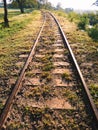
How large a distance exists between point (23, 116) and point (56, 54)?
4.67 metres

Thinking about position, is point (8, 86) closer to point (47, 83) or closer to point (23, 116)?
point (47, 83)

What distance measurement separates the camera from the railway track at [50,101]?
174 inches

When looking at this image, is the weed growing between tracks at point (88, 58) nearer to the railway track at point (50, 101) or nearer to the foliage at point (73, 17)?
the railway track at point (50, 101)

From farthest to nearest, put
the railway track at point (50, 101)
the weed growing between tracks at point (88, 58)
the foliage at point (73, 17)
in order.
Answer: the foliage at point (73, 17) → the weed growing between tracks at point (88, 58) → the railway track at point (50, 101)

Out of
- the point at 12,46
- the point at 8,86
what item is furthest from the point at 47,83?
the point at 12,46

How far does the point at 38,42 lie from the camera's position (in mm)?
11430

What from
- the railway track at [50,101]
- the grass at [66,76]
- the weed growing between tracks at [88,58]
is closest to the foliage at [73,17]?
the weed growing between tracks at [88,58]

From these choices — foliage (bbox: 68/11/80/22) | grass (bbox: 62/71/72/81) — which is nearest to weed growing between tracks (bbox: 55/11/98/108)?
grass (bbox: 62/71/72/81)

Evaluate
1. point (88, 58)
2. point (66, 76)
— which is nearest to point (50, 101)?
point (66, 76)

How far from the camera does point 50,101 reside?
520cm

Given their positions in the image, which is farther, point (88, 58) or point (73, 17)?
point (73, 17)

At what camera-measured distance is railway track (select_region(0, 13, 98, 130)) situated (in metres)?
4.41

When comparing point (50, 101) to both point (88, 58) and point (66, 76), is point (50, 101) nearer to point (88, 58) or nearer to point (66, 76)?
point (66, 76)

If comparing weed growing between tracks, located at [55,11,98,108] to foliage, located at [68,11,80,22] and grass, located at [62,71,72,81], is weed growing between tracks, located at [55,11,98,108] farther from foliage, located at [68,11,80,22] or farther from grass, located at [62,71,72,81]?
foliage, located at [68,11,80,22]
